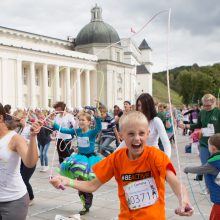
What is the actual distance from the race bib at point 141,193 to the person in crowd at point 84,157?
3167 millimetres

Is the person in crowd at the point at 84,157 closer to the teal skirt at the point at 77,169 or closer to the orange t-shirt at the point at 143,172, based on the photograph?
the teal skirt at the point at 77,169

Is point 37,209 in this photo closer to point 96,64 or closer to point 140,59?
point 96,64

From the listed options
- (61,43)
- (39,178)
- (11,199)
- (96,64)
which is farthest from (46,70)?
(11,199)

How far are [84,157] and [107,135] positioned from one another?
6.92m

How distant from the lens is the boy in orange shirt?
3.00 metres

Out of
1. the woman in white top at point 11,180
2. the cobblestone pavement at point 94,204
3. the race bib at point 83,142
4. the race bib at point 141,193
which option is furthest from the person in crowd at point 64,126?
the race bib at point 141,193

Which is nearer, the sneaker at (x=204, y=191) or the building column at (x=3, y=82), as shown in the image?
the sneaker at (x=204, y=191)

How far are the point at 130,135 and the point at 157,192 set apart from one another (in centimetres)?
54

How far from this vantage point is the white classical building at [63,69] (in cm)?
5038

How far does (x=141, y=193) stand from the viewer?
123 inches

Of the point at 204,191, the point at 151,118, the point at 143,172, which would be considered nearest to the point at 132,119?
the point at 143,172

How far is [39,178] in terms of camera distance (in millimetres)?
10250

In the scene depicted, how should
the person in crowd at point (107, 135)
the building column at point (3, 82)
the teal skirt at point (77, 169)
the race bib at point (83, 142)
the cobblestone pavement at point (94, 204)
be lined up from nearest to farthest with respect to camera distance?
the teal skirt at point (77, 169), the cobblestone pavement at point (94, 204), the race bib at point (83, 142), the person in crowd at point (107, 135), the building column at point (3, 82)

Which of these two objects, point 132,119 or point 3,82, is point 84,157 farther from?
point 3,82
